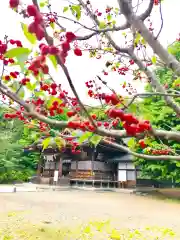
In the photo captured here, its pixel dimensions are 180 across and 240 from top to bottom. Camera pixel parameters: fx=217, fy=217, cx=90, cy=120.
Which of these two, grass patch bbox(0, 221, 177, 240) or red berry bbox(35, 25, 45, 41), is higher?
red berry bbox(35, 25, 45, 41)

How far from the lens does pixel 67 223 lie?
21.2 ft

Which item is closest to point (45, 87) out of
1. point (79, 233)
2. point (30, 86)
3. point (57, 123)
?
point (30, 86)

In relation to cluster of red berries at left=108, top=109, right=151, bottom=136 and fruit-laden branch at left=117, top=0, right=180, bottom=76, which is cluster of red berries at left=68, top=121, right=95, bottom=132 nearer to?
cluster of red berries at left=108, top=109, right=151, bottom=136

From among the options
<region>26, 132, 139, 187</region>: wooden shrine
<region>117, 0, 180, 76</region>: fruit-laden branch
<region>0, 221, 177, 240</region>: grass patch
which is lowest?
<region>0, 221, 177, 240</region>: grass patch

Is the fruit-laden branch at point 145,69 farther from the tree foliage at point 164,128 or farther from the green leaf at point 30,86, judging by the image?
the tree foliage at point 164,128

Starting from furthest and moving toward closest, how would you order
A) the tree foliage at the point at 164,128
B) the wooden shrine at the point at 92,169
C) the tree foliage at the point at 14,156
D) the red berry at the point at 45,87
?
the tree foliage at the point at 14,156, the wooden shrine at the point at 92,169, the tree foliage at the point at 164,128, the red berry at the point at 45,87

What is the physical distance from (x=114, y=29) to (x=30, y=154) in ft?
81.8

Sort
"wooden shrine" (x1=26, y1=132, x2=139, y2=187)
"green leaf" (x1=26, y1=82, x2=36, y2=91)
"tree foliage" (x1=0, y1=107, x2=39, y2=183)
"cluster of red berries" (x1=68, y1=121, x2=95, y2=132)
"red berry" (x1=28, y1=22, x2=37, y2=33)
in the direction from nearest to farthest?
"red berry" (x1=28, y1=22, x2=37, y2=33) → "cluster of red berries" (x1=68, y1=121, x2=95, y2=132) → "green leaf" (x1=26, y1=82, x2=36, y2=91) → "wooden shrine" (x1=26, y1=132, x2=139, y2=187) → "tree foliage" (x1=0, y1=107, x2=39, y2=183)

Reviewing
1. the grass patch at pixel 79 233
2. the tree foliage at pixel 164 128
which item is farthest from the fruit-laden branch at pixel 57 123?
the tree foliage at pixel 164 128

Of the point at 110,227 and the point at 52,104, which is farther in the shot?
the point at 110,227

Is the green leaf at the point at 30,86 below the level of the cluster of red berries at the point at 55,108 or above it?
above

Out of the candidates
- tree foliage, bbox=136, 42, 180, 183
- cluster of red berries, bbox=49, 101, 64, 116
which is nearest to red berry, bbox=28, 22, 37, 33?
cluster of red berries, bbox=49, 101, 64, 116

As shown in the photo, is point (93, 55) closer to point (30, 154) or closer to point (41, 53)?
point (41, 53)

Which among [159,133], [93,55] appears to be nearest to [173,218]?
[93,55]
